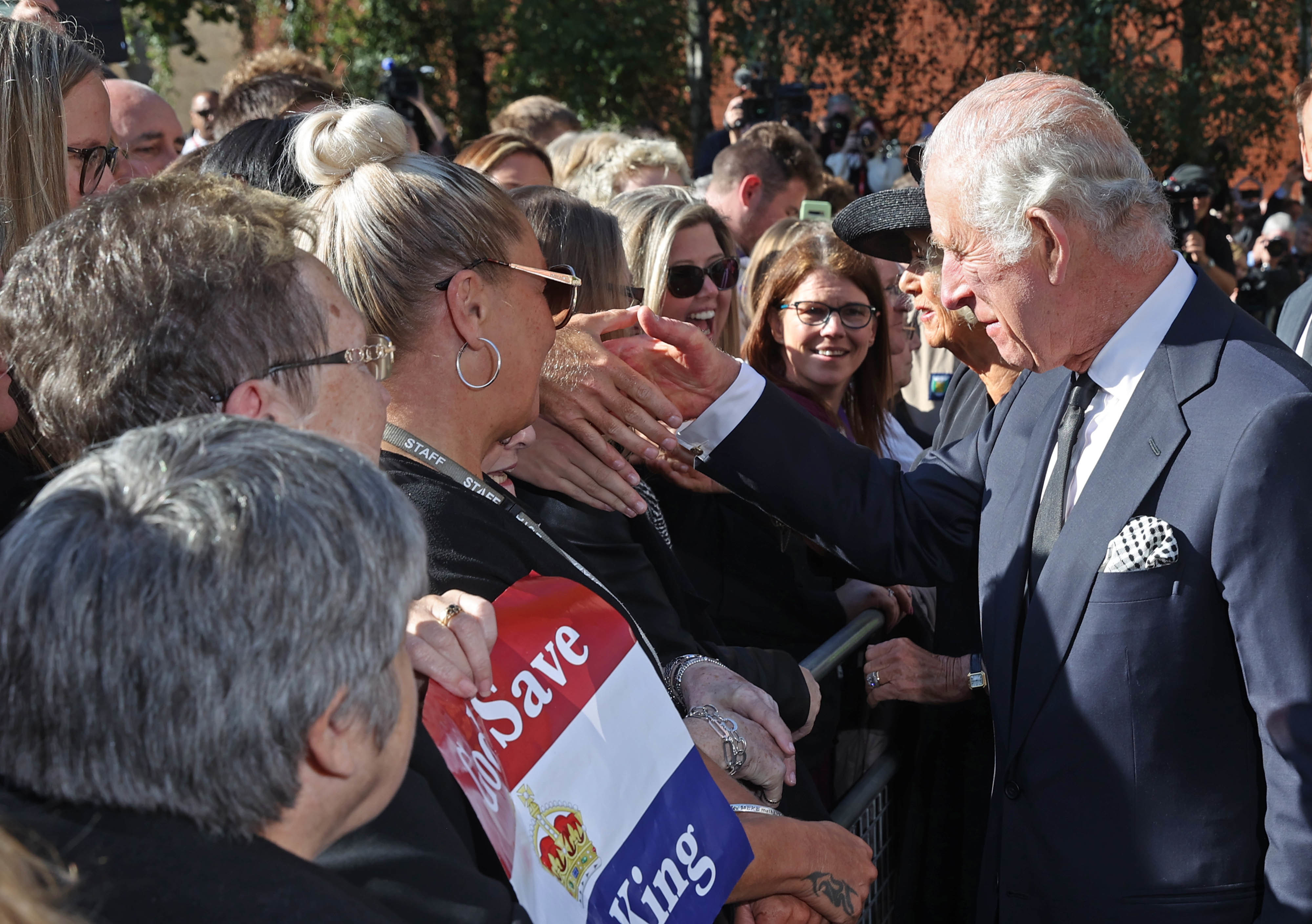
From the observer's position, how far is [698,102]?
42.7ft


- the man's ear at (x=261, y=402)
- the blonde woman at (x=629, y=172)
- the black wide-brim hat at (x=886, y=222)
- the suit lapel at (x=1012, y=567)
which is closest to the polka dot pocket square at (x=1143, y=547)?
the suit lapel at (x=1012, y=567)

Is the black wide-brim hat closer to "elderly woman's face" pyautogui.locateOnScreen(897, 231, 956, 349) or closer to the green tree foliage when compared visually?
"elderly woman's face" pyautogui.locateOnScreen(897, 231, 956, 349)

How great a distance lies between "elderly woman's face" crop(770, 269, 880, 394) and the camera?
384 centimetres

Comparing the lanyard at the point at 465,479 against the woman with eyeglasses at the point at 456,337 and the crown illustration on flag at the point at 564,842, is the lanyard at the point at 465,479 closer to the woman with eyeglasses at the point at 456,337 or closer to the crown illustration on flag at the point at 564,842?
the woman with eyeglasses at the point at 456,337

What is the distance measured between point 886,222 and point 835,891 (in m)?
1.64

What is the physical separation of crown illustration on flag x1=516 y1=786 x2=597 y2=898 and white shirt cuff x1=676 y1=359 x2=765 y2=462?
1.28 meters

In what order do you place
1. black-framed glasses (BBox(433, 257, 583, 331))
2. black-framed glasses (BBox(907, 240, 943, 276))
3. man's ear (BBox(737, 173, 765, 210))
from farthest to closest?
1. man's ear (BBox(737, 173, 765, 210))
2. black-framed glasses (BBox(907, 240, 943, 276))
3. black-framed glasses (BBox(433, 257, 583, 331))

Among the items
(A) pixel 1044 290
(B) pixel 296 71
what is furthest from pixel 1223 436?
(B) pixel 296 71

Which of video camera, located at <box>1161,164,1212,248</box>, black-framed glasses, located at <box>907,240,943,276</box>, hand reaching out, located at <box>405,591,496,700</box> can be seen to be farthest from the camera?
video camera, located at <box>1161,164,1212,248</box>

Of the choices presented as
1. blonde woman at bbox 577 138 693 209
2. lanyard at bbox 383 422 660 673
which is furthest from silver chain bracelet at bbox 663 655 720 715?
blonde woman at bbox 577 138 693 209

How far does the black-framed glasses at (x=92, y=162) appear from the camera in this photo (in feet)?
8.61

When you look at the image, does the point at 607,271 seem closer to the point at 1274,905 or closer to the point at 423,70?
the point at 1274,905

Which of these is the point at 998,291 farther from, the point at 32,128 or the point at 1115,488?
the point at 32,128

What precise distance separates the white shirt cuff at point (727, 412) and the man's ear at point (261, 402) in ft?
4.29
